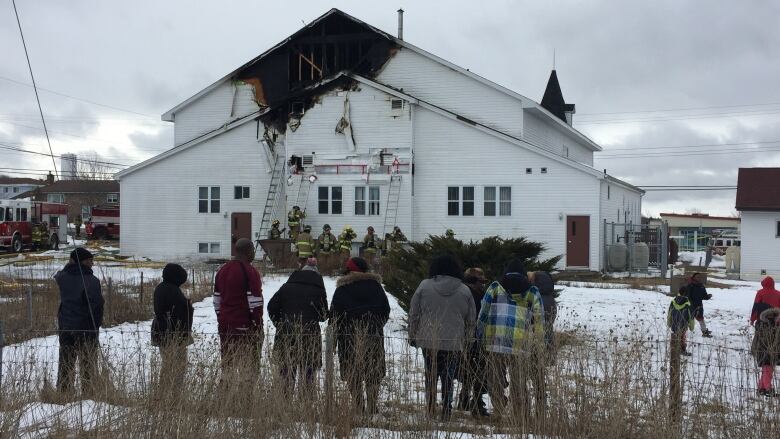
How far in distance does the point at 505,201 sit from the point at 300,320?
75.0 feet

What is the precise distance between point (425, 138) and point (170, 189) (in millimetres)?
11431

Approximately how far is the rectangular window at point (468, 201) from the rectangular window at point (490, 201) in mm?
555

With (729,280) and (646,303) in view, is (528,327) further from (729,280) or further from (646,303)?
(729,280)

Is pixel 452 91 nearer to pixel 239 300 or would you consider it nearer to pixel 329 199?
pixel 329 199

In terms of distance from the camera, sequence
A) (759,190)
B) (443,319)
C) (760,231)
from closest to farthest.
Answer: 1. (443,319)
2. (760,231)
3. (759,190)

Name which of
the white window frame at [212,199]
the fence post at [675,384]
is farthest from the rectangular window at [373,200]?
the fence post at [675,384]

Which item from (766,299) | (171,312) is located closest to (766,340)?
(766,299)

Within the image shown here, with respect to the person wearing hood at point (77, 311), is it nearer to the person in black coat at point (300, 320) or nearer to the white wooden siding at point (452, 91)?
the person in black coat at point (300, 320)

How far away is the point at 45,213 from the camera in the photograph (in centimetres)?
4488

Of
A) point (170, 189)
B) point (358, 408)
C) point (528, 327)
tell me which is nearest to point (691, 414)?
point (528, 327)

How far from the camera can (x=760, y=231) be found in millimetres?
32000

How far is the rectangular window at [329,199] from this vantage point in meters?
32.2

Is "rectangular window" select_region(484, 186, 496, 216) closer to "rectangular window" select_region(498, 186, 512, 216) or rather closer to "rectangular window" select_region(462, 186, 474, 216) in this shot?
"rectangular window" select_region(498, 186, 512, 216)

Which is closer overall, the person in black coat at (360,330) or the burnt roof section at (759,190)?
the person in black coat at (360,330)
